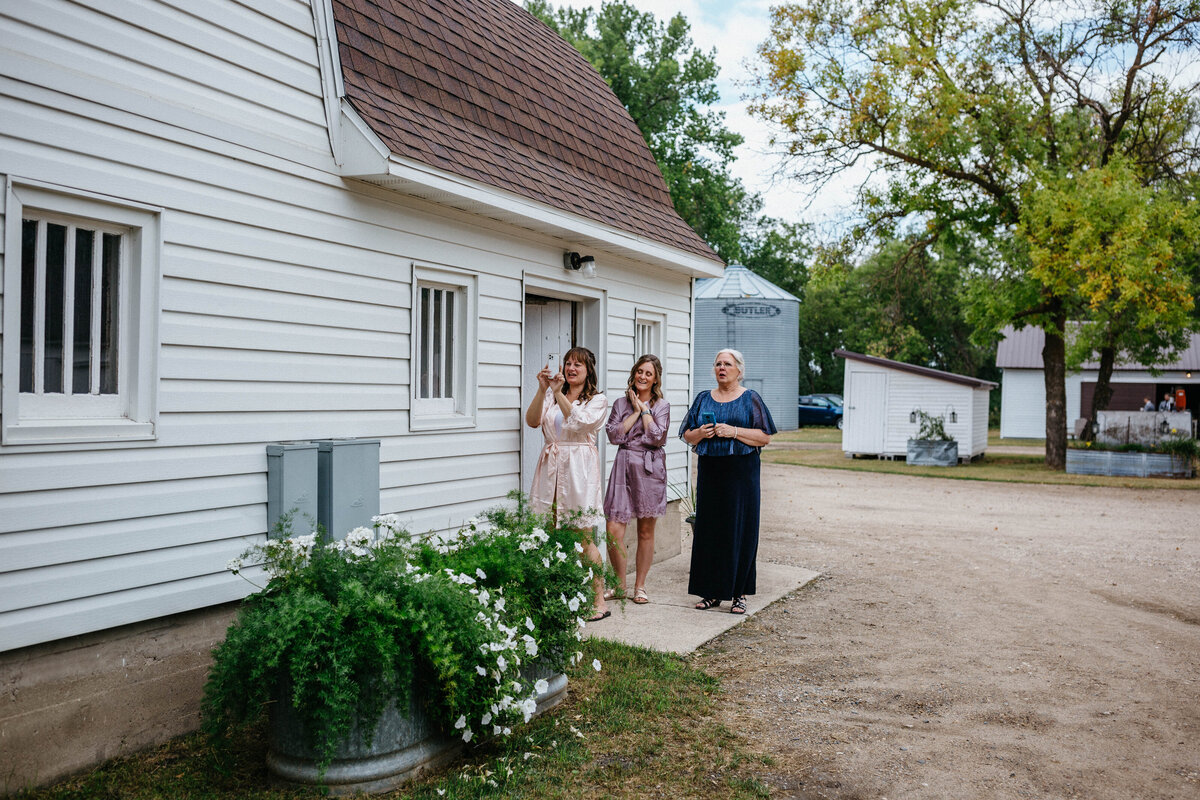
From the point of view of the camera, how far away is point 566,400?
6.52 meters

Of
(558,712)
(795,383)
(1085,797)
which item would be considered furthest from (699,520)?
(795,383)

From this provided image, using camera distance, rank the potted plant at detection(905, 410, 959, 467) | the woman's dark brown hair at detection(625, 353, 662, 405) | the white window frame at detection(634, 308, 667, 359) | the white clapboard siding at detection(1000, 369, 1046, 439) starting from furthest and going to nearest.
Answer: the white clapboard siding at detection(1000, 369, 1046, 439) < the potted plant at detection(905, 410, 959, 467) < the white window frame at detection(634, 308, 667, 359) < the woman's dark brown hair at detection(625, 353, 662, 405)

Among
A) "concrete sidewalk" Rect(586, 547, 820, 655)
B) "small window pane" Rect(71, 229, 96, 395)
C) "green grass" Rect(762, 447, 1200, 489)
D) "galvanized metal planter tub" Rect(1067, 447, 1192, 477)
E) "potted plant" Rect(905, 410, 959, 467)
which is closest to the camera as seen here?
"small window pane" Rect(71, 229, 96, 395)

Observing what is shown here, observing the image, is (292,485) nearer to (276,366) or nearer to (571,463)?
(276,366)

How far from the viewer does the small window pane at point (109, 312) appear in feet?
13.4

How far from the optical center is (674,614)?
7.11 meters

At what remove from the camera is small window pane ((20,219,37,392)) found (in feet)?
Answer: 12.4

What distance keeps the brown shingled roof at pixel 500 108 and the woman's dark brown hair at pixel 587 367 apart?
108 centimetres

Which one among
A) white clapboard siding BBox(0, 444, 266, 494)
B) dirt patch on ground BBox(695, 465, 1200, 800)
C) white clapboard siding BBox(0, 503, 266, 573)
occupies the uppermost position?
white clapboard siding BBox(0, 444, 266, 494)

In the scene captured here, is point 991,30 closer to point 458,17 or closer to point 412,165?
point 458,17

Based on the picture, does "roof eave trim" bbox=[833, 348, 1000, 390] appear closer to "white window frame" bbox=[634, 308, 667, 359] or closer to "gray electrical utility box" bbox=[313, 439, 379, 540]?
"white window frame" bbox=[634, 308, 667, 359]

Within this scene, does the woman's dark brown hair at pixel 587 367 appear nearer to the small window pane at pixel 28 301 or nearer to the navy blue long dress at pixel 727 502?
the navy blue long dress at pixel 727 502

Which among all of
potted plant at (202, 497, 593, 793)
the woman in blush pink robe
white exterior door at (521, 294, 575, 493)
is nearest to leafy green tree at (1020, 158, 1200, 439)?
white exterior door at (521, 294, 575, 493)

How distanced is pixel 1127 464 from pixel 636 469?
17.6 m
